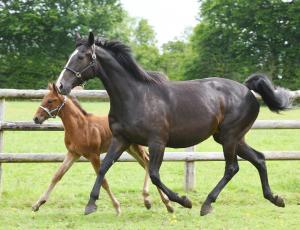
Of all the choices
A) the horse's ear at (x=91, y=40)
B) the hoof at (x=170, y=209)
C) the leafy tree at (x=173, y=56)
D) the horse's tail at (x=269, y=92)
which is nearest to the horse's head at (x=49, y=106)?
the horse's ear at (x=91, y=40)

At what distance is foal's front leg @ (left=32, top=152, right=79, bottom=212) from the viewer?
715 cm

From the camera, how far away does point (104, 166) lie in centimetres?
655

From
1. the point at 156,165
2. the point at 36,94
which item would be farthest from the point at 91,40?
the point at 36,94

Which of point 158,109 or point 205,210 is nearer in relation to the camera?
point 158,109

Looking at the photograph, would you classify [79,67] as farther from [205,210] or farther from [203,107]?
[205,210]

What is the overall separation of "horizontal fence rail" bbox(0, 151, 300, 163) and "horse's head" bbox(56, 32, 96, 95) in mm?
1795

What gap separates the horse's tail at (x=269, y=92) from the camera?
7.76 m

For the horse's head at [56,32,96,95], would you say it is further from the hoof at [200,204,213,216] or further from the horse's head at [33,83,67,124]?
the hoof at [200,204,213,216]

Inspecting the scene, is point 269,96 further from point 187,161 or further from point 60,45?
point 60,45

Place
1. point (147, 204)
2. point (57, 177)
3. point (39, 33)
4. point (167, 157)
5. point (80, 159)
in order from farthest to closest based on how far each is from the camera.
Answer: point (39, 33)
point (167, 157)
point (80, 159)
point (147, 204)
point (57, 177)

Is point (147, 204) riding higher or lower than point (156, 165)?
lower

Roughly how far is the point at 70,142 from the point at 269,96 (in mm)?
2655

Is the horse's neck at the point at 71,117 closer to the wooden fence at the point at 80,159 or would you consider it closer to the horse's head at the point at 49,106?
the horse's head at the point at 49,106

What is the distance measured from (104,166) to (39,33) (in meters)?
37.5
